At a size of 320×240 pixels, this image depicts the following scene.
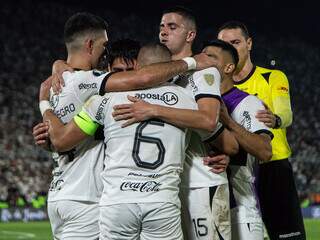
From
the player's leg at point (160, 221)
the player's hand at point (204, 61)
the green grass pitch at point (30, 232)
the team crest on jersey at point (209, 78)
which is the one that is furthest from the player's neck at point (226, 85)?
the green grass pitch at point (30, 232)

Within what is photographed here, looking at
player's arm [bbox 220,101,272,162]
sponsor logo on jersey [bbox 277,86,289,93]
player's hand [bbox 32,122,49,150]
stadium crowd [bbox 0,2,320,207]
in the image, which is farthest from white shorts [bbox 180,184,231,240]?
stadium crowd [bbox 0,2,320,207]

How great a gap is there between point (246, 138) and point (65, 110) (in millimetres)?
1363

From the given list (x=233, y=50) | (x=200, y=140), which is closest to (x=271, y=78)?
(x=233, y=50)

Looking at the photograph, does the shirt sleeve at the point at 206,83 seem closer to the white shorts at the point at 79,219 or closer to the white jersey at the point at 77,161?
the white jersey at the point at 77,161

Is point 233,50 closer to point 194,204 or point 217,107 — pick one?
point 217,107

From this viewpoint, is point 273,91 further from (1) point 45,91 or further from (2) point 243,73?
(1) point 45,91

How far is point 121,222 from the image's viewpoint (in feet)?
15.3

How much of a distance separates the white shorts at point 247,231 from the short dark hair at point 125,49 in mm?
1620

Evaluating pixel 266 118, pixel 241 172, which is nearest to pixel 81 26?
pixel 266 118

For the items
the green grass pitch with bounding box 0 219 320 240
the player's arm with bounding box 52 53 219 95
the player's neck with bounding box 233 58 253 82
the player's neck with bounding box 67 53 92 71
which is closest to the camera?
the player's arm with bounding box 52 53 219 95

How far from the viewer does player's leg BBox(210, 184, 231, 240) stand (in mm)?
5109

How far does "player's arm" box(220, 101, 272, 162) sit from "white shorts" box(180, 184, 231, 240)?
0.35 metres

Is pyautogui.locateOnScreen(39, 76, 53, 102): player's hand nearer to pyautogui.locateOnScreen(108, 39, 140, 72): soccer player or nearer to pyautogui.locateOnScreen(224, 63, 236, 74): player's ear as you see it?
pyautogui.locateOnScreen(108, 39, 140, 72): soccer player

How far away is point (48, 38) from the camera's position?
3338 cm
